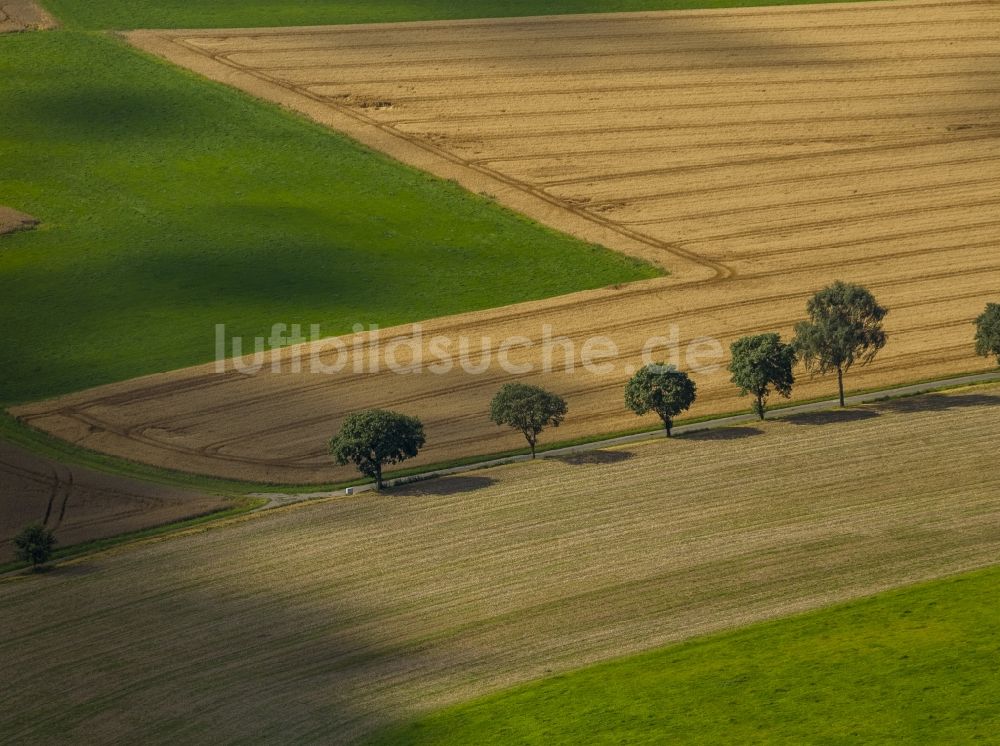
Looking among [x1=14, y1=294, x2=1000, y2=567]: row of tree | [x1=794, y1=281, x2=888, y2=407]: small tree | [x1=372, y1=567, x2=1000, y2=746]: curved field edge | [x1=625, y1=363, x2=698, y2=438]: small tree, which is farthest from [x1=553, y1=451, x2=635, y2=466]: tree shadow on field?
[x1=372, y1=567, x2=1000, y2=746]: curved field edge

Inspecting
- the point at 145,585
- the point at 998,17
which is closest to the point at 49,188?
the point at 145,585

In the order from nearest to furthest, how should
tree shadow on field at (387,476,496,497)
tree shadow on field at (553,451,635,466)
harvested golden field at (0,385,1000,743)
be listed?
1. harvested golden field at (0,385,1000,743)
2. tree shadow on field at (387,476,496,497)
3. tree shadow on field at (553,451,635,466)

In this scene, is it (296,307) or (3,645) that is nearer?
(3,645)

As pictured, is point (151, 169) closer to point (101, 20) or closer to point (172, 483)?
point (101, 20)

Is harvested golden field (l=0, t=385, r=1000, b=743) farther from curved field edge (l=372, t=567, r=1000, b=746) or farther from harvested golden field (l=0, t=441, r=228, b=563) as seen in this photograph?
harvested golden field (l=0, t=441, r=228, b=563)

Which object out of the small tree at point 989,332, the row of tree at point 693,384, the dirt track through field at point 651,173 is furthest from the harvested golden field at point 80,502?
the small tree at point 989,332
